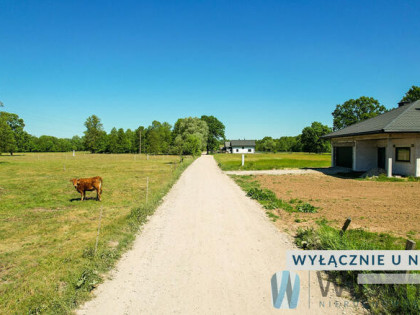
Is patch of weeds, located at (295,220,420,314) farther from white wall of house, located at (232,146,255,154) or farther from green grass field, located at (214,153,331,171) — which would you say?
white wall of house, located at (232,146,255,154)

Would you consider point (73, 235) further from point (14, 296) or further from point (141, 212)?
point (14, 296)

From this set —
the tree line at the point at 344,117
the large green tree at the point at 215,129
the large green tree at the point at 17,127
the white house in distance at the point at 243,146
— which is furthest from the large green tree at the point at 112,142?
the tree line at the point at 344,117

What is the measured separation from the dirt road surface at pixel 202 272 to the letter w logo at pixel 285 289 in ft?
0.38

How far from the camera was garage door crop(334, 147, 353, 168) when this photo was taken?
26.4 meters

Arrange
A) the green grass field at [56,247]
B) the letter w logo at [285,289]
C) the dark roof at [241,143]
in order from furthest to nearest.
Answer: the dark roof at [241,143] → the green grass field at [56,247] → the letter w logo at [285,289]

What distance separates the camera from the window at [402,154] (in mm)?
19547

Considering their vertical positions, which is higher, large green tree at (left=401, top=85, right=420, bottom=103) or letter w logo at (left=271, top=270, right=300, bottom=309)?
large green tree at (left=401, top=85, right=420, bottom=103)

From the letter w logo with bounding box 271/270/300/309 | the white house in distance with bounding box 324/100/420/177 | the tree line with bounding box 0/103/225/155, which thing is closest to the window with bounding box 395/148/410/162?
the white house in distance with bounding box 324/100/420/177

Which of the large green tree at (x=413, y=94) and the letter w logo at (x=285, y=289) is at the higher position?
the large green tree at (x=413, y=94)

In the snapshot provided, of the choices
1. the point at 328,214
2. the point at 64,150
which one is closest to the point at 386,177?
the point at 328,214

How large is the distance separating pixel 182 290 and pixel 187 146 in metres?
36.7

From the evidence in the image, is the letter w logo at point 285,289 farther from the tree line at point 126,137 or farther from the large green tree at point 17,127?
the large green tree at point 17,127

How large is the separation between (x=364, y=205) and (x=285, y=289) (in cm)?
889

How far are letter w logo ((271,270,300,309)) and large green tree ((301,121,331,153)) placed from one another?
92.3 metres
